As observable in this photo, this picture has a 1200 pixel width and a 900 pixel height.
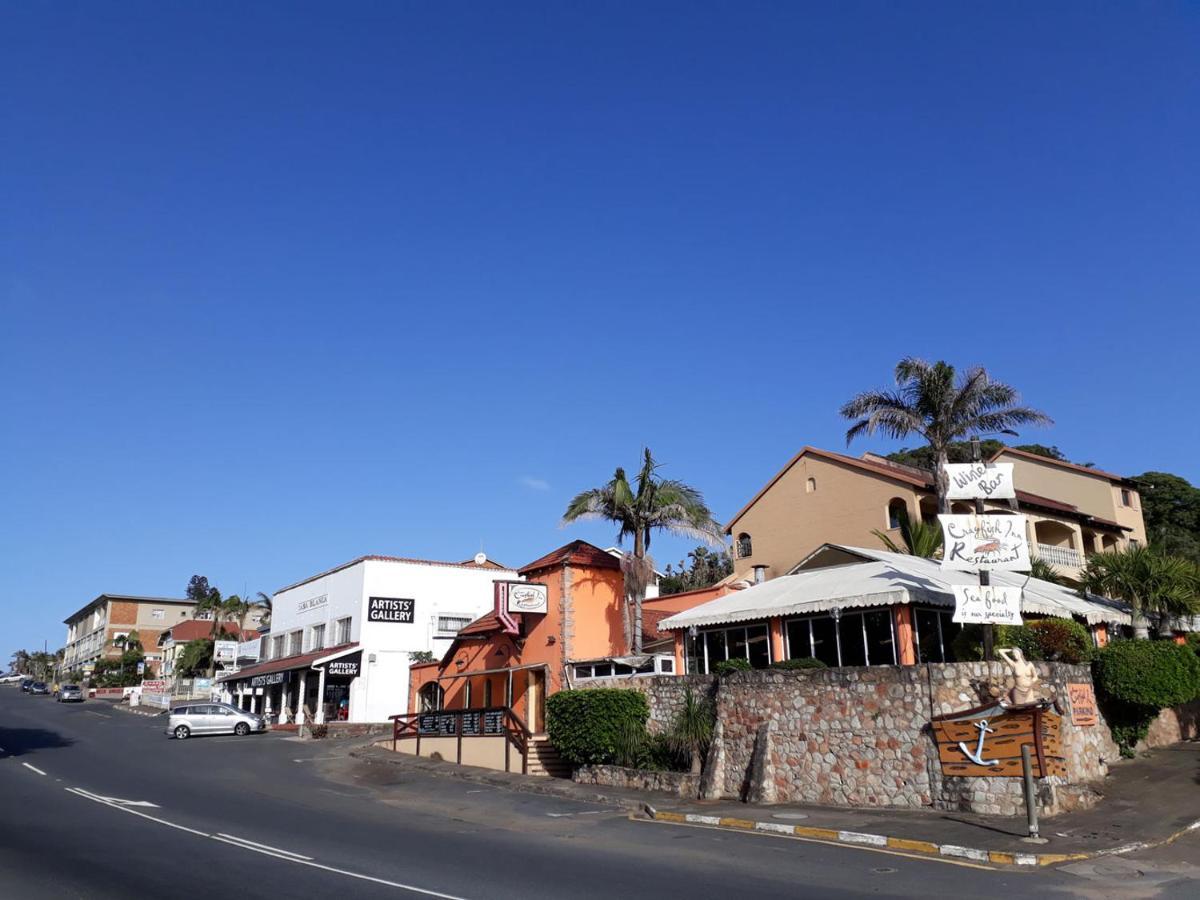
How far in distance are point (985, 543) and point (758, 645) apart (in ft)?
24.6

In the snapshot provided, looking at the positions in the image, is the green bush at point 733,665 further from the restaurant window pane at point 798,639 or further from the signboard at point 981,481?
the signboard at point 981,481

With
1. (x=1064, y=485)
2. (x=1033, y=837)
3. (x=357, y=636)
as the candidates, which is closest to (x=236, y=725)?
(x=357, y=636)

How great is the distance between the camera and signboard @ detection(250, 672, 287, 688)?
4534cm

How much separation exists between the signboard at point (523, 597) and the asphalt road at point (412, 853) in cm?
790

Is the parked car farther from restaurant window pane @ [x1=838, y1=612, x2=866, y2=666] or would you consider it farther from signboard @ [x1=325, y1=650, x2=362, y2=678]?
restaurant window pane @ [x1=838, y1=612, x2=866, y2=666]

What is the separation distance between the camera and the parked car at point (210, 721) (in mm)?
37719

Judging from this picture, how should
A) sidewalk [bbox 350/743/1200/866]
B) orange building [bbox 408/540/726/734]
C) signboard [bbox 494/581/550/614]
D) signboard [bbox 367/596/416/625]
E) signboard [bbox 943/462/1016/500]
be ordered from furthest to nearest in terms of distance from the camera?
signboard [bbox 367/596/416/625]
signboard [bbox 494/581/550/614]
orange building [bbox 408/540/726/734]
signboard [bbox 943/462/1016/500]
sidewalk [bbox 350/743/1200/866]

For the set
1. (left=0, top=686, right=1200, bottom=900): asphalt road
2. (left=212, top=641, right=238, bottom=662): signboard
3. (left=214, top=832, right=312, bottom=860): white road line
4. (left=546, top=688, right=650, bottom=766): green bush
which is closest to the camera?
(left=0, top=686, right=1200, bottom=900): asphalt road

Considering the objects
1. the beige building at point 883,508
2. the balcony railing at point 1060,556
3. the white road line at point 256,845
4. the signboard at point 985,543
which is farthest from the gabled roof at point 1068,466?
the white road line at point 256,845

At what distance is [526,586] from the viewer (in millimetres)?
30516

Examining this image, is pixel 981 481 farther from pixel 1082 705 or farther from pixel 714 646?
pixel 714 646

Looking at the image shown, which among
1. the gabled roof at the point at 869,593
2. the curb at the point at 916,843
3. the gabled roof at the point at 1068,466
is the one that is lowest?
the curb at the point at 916,843

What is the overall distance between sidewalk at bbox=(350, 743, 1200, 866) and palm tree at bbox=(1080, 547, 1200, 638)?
311 cm

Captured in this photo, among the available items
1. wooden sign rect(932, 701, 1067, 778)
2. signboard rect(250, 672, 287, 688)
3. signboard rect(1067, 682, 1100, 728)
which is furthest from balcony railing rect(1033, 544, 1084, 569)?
signboard rect(250, 672, 287, 688)
